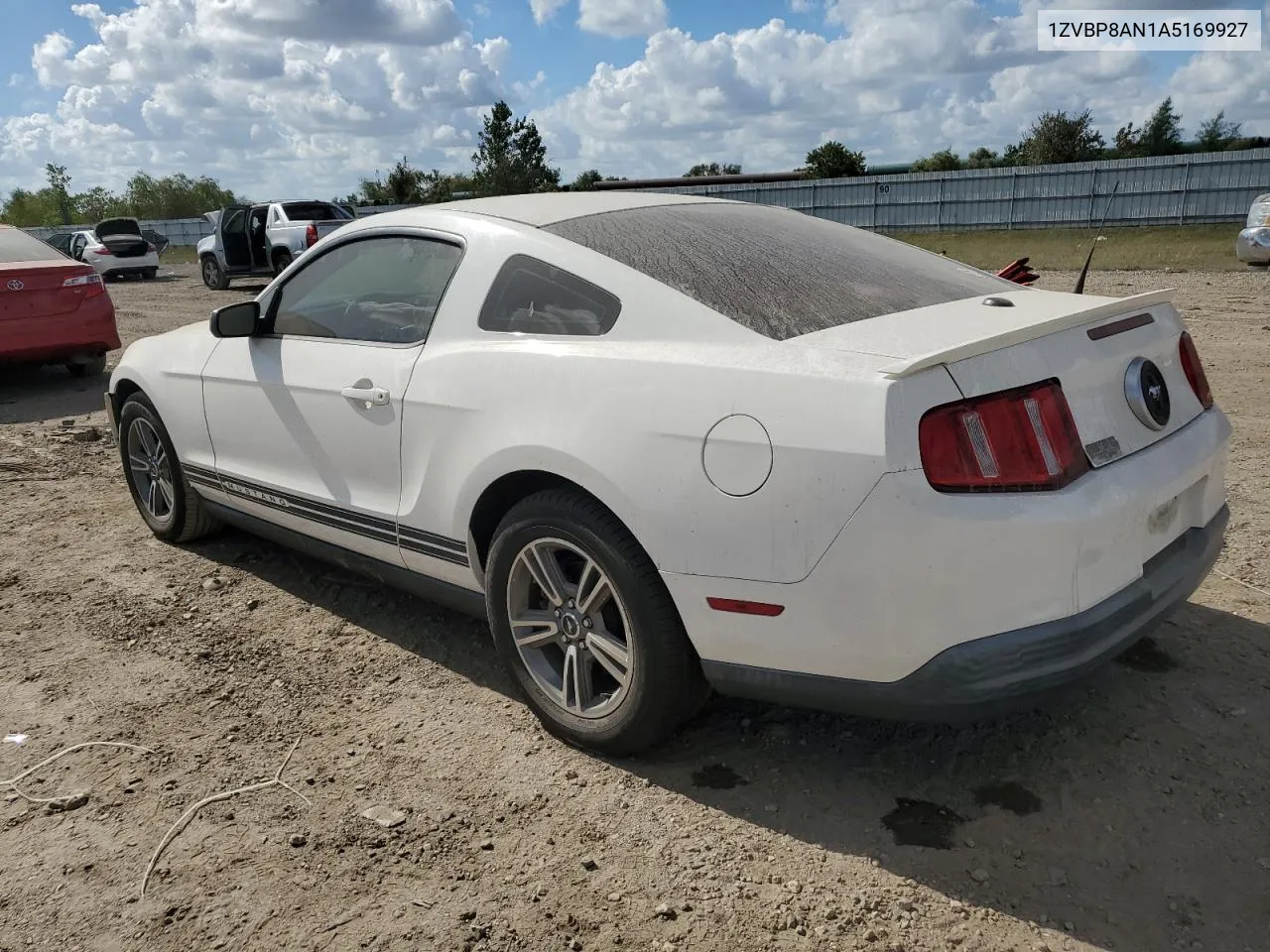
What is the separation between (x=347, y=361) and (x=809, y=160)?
1600 inches

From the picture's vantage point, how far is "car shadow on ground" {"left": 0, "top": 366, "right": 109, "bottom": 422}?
8.35m

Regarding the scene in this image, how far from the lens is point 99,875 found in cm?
258

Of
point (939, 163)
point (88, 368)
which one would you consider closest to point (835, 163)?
point (939, 163)

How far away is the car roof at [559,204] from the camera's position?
11.0 feet

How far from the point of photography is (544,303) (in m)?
3.05

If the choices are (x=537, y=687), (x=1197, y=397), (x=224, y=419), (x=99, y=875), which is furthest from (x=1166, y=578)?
(x=224, y=419)

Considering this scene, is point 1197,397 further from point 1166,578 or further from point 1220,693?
point 1220,693

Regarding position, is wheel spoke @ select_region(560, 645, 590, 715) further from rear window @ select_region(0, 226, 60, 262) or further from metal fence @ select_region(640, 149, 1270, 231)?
metal fence @ select_region(640, 149, 1270, 231)

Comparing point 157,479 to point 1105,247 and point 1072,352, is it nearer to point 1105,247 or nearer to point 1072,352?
point 1072,352

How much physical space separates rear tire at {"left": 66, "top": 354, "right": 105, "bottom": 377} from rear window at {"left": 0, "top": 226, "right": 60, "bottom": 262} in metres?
1.06

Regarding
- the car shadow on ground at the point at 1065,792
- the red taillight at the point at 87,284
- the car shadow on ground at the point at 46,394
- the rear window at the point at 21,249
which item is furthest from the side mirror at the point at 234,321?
the rear window at the point at 21,249

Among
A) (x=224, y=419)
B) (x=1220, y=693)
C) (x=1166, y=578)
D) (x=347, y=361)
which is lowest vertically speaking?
(x=1220, y=693)

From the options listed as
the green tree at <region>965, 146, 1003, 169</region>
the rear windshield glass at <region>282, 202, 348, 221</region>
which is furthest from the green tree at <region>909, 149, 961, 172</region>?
the rear windshield glass at <region>282, 202, 348, 221</region>

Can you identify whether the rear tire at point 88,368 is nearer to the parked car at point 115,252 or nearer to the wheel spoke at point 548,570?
the wheel spoke at point 548,570
